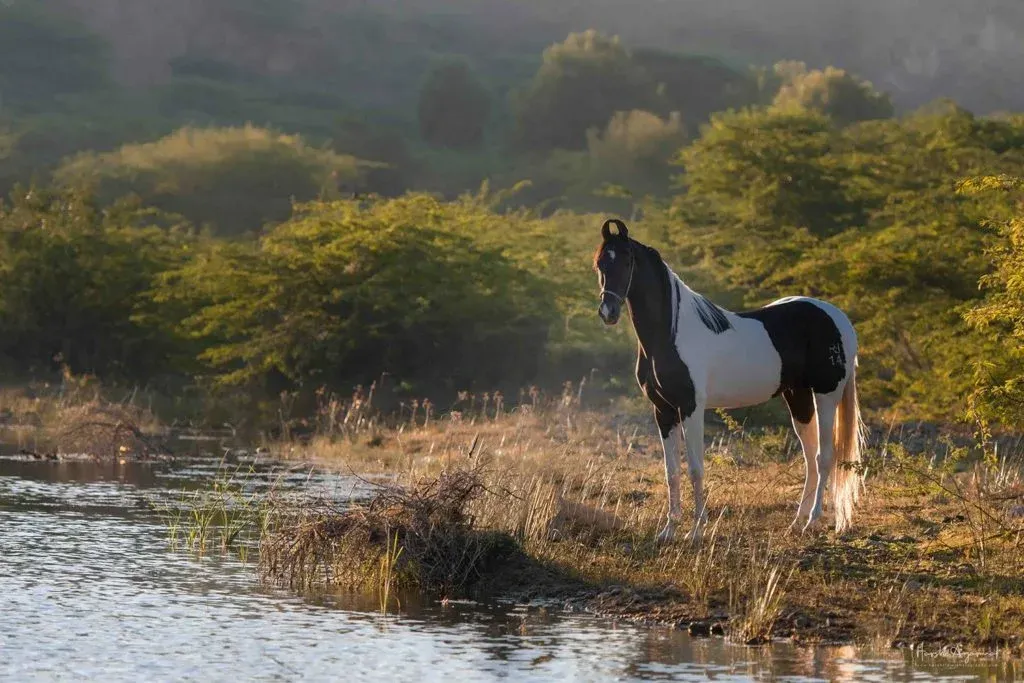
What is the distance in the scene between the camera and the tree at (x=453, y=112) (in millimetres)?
132575

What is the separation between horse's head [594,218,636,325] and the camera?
12.6m

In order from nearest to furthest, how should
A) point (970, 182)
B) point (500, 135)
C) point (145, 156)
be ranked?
point (970, 182)
point (145, 156)
point (500, 135)

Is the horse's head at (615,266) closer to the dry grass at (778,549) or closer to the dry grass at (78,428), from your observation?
the dry grass at (778,549)

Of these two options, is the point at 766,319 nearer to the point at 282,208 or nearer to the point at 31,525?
the point at 31,525

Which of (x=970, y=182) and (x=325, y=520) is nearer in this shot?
(x=325, y=520)

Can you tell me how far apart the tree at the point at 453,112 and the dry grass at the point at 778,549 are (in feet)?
384

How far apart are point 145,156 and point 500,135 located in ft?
161

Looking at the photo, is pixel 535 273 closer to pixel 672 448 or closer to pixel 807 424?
pixel 807 424

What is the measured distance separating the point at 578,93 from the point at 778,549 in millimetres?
121785

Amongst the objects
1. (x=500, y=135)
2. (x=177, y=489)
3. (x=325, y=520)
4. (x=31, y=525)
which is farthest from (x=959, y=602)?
(x=500, y=135)

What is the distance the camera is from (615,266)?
12.7m

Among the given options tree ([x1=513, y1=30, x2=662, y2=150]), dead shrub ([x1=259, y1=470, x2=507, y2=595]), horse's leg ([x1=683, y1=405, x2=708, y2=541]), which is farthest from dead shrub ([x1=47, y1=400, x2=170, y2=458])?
tree ([x1=513, y1=30, x2=662, y2=150])

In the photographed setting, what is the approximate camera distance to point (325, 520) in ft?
40.8

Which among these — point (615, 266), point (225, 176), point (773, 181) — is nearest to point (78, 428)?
point (615, 266)
